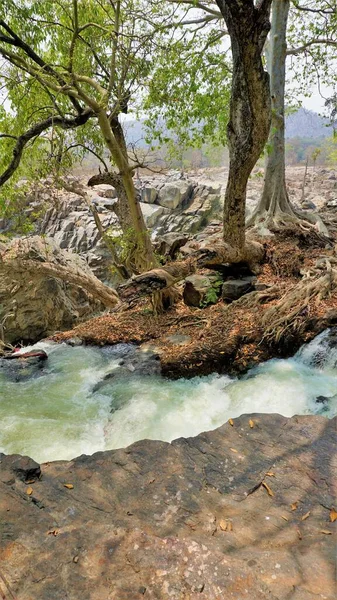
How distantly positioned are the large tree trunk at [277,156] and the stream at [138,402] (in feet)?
17.9

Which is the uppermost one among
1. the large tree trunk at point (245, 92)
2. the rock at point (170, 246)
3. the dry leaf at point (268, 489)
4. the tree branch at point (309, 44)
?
the tree branch at point (309, 44)

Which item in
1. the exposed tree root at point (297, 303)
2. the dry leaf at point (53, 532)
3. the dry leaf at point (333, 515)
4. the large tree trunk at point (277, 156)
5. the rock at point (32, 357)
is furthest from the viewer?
the large tree trunk at point (277, 156)

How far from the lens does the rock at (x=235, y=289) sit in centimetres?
728

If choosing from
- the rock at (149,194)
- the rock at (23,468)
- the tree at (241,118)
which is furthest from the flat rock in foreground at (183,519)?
the rock at (149,194)

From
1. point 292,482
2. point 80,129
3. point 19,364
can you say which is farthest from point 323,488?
point 80,129

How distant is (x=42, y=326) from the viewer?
11.2 meters

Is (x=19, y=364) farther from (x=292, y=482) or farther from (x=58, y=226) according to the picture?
(x=58, y=226)

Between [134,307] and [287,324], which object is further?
[134,307]

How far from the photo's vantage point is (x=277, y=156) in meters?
10.1

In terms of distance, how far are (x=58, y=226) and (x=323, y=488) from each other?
25106mm

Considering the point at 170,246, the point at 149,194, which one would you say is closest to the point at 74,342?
the point at 170,246

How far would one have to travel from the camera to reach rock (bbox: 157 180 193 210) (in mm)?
27312

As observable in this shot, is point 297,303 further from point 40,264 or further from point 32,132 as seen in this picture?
point 40,264

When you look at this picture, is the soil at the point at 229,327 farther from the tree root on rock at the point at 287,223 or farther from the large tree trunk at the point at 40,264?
the large tree trunk at the point at 40,264
